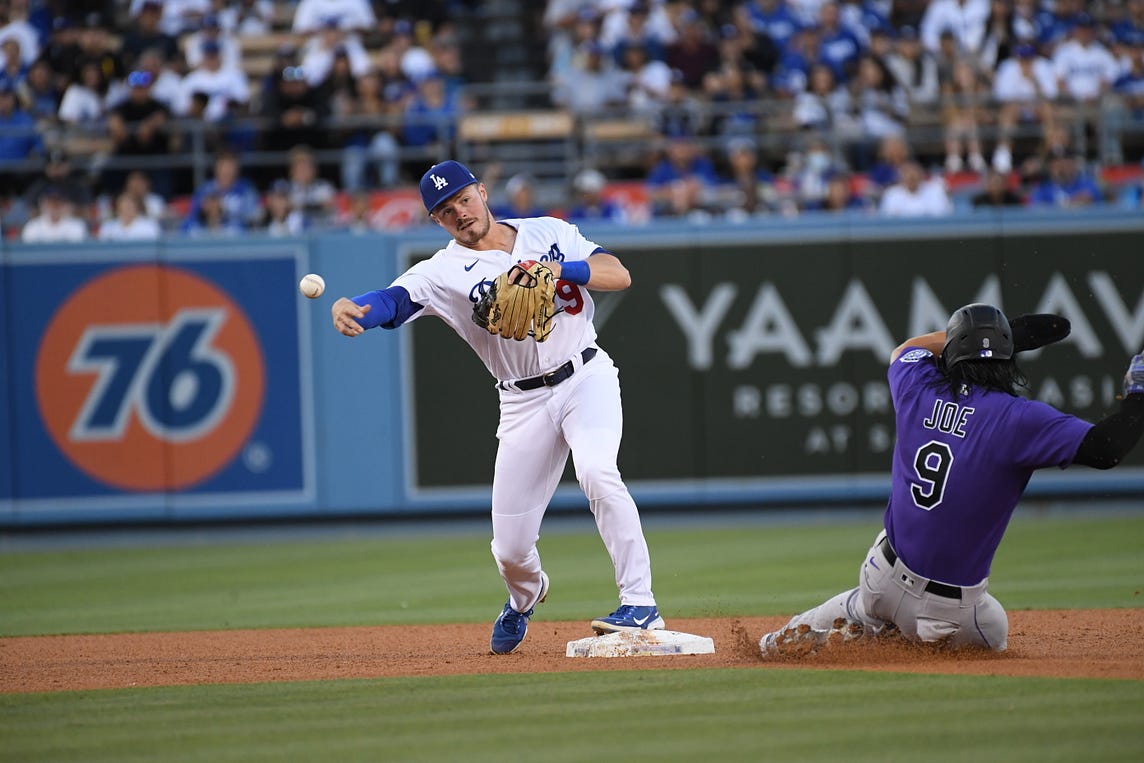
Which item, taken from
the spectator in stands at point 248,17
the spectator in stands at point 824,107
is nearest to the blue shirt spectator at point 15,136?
the spectator in stands at point 248,17

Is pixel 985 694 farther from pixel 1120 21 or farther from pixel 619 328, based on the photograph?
pixel 1120 21

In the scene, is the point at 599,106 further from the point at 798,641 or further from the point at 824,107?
the point at 798,641

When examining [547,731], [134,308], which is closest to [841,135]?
[134,308]

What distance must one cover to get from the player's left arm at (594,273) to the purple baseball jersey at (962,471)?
1.28m

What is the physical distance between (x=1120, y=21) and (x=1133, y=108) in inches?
108

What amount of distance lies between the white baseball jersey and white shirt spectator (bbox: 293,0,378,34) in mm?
11293

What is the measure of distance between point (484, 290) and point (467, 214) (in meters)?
0.33

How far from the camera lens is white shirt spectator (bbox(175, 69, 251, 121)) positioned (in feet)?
51.5

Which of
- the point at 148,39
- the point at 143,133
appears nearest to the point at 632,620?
the point at 143,133

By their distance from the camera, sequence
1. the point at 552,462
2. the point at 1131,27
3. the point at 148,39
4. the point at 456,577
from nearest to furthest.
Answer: the point at 552,462 < the point at 456,577 < the point at 148,39 < the point at 1131,27

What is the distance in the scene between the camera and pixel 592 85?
52.2ft

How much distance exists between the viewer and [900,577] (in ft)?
18.3

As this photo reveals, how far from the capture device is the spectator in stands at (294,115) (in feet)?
48.3

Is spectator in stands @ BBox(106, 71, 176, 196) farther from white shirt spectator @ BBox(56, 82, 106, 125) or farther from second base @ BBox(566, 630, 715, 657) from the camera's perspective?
second base @ BBox(566, 630, 715, 657)
